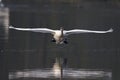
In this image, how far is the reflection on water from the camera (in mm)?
18141

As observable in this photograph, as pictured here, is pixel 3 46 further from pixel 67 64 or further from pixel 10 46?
pixel 67 64

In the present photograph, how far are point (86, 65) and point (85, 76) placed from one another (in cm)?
212

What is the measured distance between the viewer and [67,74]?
60.8ft

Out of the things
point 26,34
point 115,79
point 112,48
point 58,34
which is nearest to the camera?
point 115,79

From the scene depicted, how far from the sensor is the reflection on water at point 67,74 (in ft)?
59.5

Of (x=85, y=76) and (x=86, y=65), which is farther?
(x=86, y=65)

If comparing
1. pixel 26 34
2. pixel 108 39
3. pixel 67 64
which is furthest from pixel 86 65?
pixel 26 34

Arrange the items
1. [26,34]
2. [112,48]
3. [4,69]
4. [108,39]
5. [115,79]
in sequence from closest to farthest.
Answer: [115,79], [4,69], [112,48], [108,39], [26,34]

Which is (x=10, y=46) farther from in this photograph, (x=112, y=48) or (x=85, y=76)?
(x=85, y=76)

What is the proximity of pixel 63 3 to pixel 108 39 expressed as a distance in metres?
39.4

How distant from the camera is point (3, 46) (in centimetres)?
2445

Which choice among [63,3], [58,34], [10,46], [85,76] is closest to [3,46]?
[10,46]

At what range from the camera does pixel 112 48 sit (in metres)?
24.3

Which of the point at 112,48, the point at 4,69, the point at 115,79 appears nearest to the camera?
the point at 115,79
